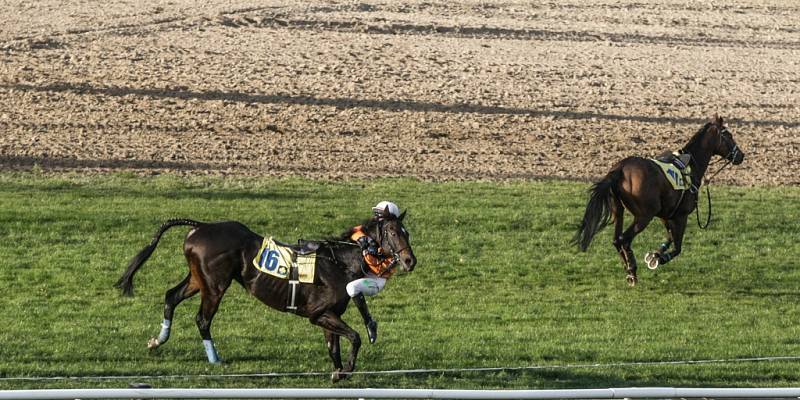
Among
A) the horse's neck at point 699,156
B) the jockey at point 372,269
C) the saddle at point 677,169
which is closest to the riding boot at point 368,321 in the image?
the jockey at point 372,269

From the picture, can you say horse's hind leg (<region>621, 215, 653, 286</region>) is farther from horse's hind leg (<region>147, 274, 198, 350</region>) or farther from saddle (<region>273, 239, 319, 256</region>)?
horse's hind leg (<region>147, 274, 198, 350</region>)

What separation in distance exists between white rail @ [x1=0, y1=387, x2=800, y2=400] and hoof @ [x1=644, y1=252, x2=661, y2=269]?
716cm

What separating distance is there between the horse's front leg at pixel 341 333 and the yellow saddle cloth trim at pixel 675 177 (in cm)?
723

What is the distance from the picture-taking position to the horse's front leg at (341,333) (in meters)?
13.7

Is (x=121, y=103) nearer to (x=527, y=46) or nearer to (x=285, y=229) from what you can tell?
(x=285, y=229)

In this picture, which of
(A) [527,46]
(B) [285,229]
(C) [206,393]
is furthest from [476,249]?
(A) [527,46]

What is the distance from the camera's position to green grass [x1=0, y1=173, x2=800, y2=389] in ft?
48.4

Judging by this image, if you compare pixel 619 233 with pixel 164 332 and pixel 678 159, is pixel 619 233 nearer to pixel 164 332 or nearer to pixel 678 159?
pixel 678 159

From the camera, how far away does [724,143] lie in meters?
20.8

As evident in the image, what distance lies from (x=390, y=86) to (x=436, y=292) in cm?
1238

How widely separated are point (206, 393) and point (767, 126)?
19984mm

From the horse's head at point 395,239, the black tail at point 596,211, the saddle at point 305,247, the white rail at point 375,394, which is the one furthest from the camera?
the black tail at point 596,211

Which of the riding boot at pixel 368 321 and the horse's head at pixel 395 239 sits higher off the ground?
the horse's head at pixel 395 239

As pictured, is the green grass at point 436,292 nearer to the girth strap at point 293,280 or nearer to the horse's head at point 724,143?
the girth strap at point 293,280
